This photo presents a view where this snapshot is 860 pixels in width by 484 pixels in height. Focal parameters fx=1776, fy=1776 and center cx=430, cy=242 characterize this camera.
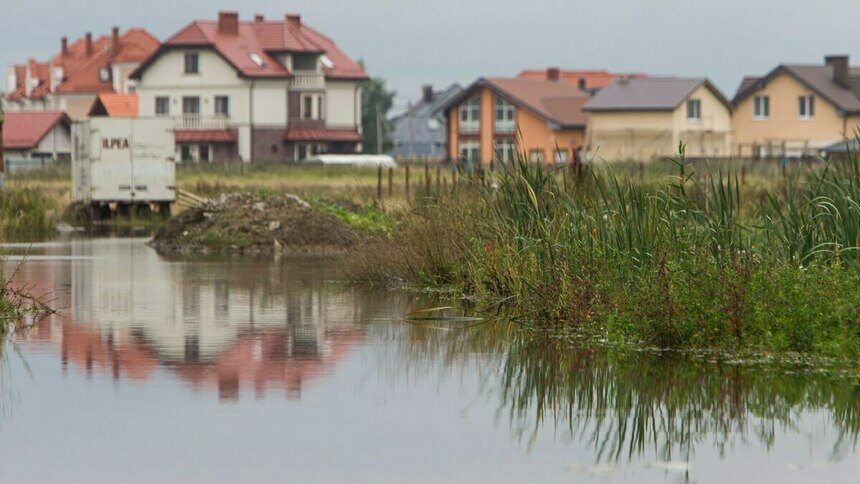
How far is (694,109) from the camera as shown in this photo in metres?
111

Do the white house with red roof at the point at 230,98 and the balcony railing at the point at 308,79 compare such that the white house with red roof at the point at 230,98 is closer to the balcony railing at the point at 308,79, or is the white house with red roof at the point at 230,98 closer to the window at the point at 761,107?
the balcony railing at the point at 308,79

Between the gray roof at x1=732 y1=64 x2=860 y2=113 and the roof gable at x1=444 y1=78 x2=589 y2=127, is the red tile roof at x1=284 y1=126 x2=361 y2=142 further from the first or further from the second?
the gray roof at x1=732 y1=64 x2=860 y2=113

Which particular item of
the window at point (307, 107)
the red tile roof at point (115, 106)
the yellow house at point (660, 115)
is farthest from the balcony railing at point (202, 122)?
the yellow house at point (660, 115)

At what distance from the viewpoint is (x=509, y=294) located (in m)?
20.8

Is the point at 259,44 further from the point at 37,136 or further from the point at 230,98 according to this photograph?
the point at 37,136

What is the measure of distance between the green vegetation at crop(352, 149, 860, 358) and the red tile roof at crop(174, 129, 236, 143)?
84179 mm

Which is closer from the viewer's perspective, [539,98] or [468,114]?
[539,98]

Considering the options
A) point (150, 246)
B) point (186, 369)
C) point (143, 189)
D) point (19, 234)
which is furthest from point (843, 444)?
point (143, 189)

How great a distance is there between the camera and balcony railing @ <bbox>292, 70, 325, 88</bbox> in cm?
10969

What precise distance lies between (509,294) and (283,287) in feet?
14.9

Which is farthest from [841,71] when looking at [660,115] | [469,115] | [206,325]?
[206,325]

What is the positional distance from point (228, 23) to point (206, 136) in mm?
8291

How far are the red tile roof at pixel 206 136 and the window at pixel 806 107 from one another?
35267mm

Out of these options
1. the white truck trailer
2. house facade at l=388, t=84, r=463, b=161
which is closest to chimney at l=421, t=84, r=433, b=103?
house facade at l=388, t=84, r=463, b=161
